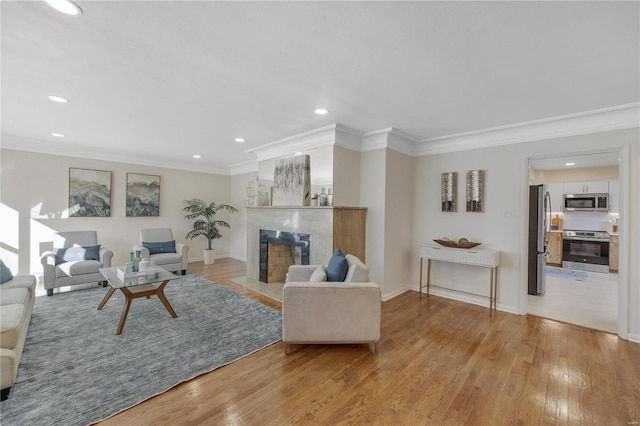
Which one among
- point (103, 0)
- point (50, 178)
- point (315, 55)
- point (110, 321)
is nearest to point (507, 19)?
point (315, 55)

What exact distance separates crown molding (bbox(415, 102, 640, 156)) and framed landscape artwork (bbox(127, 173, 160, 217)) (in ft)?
18.9

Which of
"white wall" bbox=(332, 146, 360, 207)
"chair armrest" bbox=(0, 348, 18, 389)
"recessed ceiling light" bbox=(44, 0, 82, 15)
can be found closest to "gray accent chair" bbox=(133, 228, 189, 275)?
"chair armrest" bbox=(0, 348, 18, 389)

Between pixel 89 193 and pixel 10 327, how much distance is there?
166 inches

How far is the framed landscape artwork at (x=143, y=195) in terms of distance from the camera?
5961mm

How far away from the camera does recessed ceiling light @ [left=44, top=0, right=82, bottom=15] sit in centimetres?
154

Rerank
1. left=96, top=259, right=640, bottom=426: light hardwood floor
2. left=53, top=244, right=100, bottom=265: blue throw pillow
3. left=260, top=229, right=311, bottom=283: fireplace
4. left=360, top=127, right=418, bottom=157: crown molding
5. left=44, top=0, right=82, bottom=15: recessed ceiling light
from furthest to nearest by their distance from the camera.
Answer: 1. left=260, top=229, right=311, bottom=283: fireplace
2. left=53, top=244, right=100, bottom=265: blue throw pillow
3. left=360, top=127, right=418, bottom=157: crown molding
4. left=96, top=259, right=640, bottom=426: light hardwood floor
5. left=44, top=0, right=82, bottom=15: recessed ceiling light

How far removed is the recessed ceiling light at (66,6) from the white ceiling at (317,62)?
0.17 feet

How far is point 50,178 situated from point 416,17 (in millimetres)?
6533

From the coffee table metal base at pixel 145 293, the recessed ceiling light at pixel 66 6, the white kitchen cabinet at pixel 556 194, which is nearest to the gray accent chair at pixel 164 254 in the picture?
the coffee table metal base at pixel 145 293

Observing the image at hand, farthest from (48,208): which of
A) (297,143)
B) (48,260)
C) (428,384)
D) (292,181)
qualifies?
(428,384)

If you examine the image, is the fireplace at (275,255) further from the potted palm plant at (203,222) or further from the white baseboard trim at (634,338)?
the white baseboard trim at (634,338)

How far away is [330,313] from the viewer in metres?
2.55

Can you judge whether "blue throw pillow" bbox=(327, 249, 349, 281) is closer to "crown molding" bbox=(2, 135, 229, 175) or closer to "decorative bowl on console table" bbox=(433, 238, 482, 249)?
"decorative bowl on console table" bbox=(433, 238, 482, 249)

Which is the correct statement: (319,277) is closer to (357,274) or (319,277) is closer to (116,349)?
(357,274)
